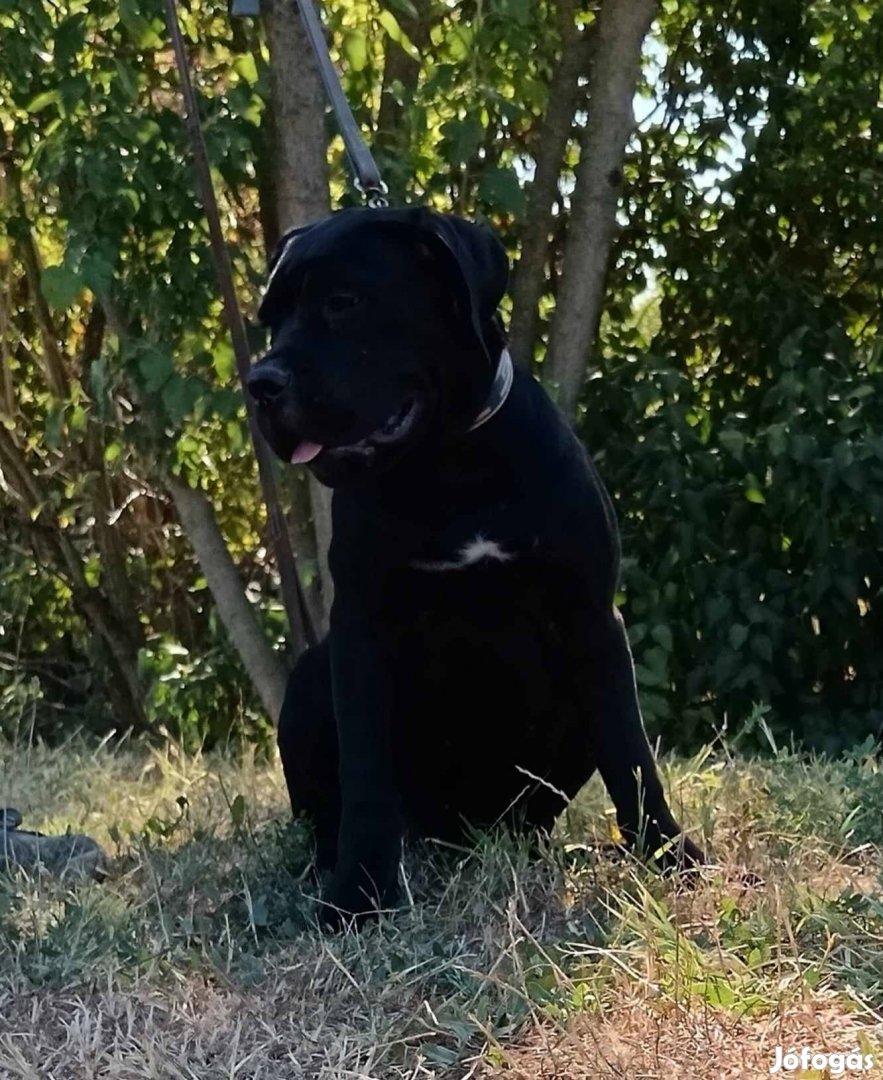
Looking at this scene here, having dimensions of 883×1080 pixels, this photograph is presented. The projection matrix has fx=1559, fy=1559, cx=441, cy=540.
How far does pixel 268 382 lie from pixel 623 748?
2.65 ft

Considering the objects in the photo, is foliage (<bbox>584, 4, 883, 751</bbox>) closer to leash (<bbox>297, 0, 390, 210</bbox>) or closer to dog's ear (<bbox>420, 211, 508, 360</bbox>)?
leash (<bbox>297, 0, 390, 210</bbox>)

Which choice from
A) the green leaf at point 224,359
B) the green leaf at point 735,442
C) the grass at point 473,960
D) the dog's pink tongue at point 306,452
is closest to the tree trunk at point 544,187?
the green leaf at point 735,442

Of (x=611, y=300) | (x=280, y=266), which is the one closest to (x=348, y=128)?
(x=280, y=266)

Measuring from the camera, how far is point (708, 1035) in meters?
1.77

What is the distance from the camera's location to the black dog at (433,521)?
7.50ft

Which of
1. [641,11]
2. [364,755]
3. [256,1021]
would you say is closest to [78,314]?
[641,11]

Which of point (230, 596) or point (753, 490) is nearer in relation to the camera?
point (753, 490)

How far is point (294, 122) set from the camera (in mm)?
3746

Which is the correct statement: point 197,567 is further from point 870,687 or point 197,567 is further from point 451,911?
point 451,911

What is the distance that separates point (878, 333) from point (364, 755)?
Answer: 2872mm

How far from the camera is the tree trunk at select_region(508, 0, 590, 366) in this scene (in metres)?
4.31

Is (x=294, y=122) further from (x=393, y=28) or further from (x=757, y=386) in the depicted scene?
(x=757, y=386)

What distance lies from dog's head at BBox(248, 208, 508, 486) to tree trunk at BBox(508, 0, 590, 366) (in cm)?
191

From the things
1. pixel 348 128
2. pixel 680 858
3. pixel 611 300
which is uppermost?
pixel 348 128
